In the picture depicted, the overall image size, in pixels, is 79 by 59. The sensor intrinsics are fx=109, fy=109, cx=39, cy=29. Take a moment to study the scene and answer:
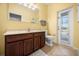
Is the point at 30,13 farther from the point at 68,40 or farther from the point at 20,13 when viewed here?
the point at 68,40

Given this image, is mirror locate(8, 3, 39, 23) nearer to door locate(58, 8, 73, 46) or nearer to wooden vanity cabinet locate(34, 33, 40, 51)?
wooden vanity cabinet locate(34, 33, 40, 51)

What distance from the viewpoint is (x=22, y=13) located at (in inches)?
73.5

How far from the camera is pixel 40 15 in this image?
196 centimetres

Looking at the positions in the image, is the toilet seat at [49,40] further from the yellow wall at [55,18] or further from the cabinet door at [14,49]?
the cabinet door at [14,49]

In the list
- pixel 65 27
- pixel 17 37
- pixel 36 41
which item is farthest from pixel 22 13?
pixel 65 27

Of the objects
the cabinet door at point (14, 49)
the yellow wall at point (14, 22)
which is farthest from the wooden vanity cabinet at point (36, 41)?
the cabinet door at point (14, 49)

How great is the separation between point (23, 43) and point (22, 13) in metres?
0.51

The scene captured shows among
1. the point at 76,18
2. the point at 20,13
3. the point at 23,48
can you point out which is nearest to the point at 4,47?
the point at 23,48

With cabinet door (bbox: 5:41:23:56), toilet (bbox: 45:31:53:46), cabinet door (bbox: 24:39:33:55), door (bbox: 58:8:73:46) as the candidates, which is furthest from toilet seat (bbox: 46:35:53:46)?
cabinet door (bbox: 5:41:23:56)

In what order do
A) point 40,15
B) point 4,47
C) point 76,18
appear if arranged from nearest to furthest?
point 4,47, point 76,18, point 40,15

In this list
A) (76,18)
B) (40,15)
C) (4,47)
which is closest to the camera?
Answer: (4,47)

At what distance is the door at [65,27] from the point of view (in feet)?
6.15

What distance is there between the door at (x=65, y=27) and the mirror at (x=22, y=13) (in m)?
0.44

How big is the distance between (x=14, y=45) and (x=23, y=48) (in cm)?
19
